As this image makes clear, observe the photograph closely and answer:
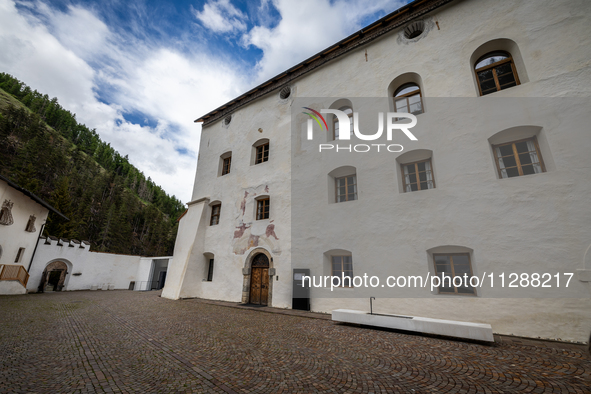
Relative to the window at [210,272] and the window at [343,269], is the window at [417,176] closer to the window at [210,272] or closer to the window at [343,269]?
the window at [343,269]

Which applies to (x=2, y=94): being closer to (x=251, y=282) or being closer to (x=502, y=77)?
(x=251, y=282)

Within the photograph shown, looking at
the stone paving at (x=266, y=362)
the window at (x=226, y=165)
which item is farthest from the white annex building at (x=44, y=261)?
the stone paving at (x=266, y=362)

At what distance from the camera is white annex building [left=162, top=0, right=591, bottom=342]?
19.7 ft

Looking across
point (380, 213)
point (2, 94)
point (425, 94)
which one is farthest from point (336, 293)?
point (2, 94)

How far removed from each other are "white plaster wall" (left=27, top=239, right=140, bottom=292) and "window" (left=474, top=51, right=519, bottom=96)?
26386 mm

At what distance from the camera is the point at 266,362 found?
157 inches

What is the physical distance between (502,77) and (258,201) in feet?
34.3

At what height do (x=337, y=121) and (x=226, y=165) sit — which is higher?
(x=337, y=121)

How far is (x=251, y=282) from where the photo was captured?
37.5ft

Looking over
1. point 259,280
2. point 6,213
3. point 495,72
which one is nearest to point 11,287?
point 6,213

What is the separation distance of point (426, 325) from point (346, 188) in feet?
17.4

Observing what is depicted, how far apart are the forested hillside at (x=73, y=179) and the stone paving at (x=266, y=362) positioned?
92.6 feet

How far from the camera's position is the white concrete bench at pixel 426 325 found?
5.07m

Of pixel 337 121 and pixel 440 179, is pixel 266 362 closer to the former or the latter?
pixel 440 179
